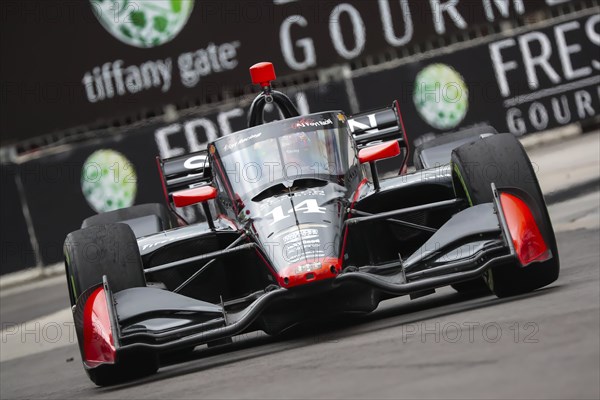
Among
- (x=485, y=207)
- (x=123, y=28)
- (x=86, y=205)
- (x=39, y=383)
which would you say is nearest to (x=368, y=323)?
(x=485, y=207)

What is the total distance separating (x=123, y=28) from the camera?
1695 cm

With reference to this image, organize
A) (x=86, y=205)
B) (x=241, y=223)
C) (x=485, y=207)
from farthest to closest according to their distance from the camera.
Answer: (x=86, y=205), (x=241, y=223), (x=485, y=207)

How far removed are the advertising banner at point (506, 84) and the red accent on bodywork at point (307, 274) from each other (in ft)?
32.0

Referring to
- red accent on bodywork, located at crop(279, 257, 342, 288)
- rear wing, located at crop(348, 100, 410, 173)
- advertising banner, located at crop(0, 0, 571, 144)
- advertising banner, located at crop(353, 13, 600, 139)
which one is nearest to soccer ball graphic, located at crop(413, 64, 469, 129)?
advertising banner, located at crop(353, 13, 600, 139)

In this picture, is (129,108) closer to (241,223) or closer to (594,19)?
(594,19)

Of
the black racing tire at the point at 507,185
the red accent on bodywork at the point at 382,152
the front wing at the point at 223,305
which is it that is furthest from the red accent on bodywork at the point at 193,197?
the black racing tire at the point at 507,185

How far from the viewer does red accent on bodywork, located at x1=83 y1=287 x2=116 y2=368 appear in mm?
7141

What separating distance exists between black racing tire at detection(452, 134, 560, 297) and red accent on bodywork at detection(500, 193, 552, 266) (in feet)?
0.17

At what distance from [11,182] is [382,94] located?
4693 mm

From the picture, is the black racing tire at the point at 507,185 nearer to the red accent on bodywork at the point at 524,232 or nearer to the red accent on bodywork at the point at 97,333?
the red accent on bodywork at the point at 524,232

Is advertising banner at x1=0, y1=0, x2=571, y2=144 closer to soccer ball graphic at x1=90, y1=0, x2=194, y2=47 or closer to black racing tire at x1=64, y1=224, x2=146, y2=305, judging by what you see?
soccer ball graphic at x1=90, y1=0, x2=194, y2=47

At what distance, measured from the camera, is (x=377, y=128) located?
9.52m

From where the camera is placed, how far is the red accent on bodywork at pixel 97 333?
714cm

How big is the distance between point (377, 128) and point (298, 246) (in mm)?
2610
